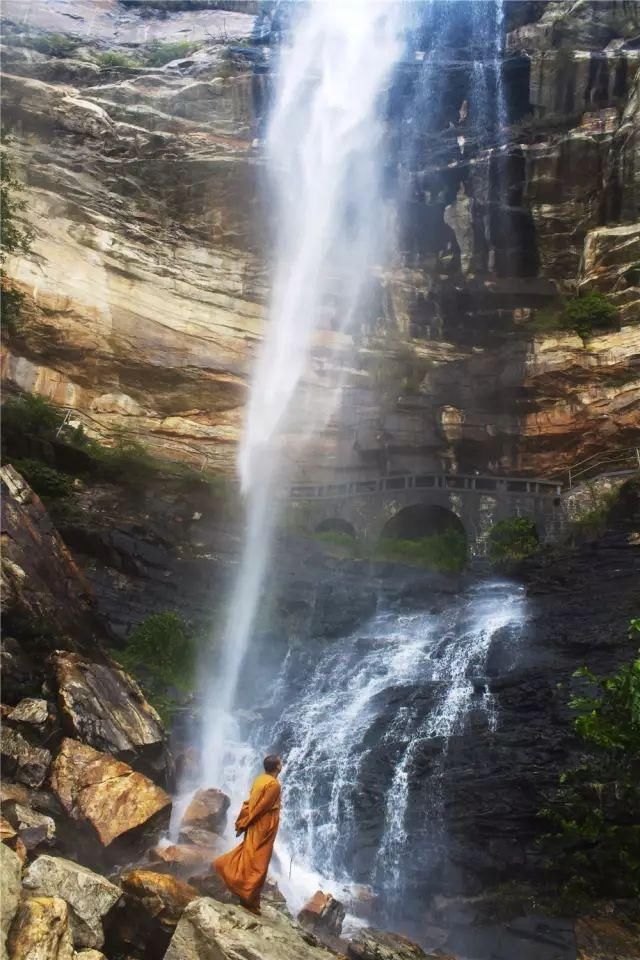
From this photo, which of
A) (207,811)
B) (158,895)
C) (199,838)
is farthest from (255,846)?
(207,811)

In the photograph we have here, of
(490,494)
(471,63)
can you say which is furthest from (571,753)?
(471,63)

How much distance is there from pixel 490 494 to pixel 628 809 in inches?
542

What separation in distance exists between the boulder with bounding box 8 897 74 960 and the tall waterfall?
581 inches

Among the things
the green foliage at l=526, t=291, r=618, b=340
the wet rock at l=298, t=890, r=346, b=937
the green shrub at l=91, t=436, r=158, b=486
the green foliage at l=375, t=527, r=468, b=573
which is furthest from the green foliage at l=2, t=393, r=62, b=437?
the green foliage at l=526, t=291, r=618, b=340

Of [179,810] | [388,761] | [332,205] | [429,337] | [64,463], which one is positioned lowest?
[179,810]

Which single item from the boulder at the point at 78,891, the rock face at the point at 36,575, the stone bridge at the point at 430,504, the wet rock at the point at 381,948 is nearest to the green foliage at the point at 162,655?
the rock face at the point at 36,575

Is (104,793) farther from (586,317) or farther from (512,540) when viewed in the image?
(586,317)

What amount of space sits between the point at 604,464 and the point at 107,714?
17.3 m

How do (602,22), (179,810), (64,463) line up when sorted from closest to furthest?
1. (179,810)
2. (64,463)
3. (602,22)

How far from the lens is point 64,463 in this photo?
66.0ft

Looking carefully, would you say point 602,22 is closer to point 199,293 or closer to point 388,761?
point 199,293

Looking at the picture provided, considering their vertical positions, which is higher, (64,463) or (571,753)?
(64,463)

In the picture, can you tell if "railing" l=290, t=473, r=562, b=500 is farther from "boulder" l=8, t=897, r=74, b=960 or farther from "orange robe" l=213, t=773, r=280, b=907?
"boulder" l=8, t=897, r=74, b=960

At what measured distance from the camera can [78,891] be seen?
5.70 metres
